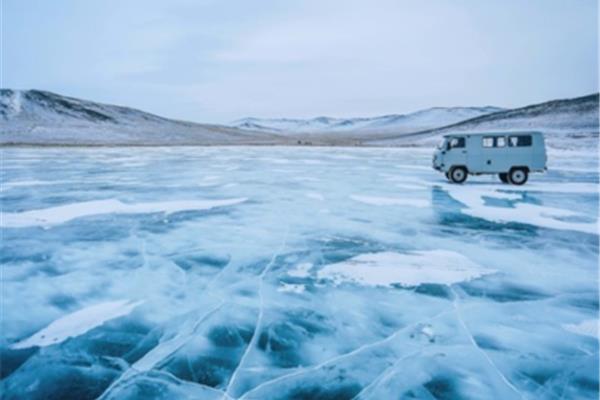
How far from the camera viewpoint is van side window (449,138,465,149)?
14398 mm

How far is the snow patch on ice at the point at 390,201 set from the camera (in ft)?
35.9

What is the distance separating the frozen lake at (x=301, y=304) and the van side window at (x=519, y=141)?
4439 millimetres

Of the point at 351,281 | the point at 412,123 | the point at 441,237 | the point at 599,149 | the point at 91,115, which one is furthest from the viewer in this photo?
the point at 412,123

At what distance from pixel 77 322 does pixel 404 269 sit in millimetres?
4090

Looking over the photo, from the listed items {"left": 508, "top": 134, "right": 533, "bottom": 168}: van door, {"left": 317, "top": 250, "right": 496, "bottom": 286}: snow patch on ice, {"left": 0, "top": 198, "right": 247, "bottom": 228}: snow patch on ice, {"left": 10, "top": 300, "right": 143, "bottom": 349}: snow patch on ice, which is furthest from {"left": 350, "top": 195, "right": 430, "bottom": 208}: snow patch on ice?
{"left": 10, "top": 300, "right": 143, "bottom": 349}: snow patch on ice

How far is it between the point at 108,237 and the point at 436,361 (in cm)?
624

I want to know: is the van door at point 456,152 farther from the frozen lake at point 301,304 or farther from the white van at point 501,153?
the frozen lake at point 301,304

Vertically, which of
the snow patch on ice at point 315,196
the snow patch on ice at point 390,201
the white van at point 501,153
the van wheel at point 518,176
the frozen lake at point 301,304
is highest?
the white van at point 501,153

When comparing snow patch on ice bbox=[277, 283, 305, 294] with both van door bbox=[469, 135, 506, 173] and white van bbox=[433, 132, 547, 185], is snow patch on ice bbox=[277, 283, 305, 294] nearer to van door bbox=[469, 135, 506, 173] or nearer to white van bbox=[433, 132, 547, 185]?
white van bbox=[433, 132, 547, 185]

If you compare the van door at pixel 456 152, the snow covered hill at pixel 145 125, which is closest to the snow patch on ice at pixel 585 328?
the van door at pixel 456 152

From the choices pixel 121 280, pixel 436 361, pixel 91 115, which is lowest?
pixel 436 361

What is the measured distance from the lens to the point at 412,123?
190 m

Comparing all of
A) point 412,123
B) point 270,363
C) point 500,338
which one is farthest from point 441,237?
point 412,123

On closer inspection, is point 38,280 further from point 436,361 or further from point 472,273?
point 472,273
